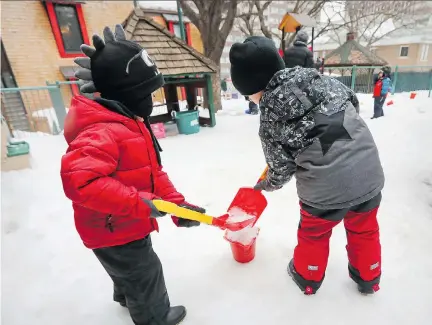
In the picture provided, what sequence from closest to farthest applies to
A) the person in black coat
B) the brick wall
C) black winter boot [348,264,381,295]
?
black winter boot [348,264,381,295] → the person in black coat → the brick wall

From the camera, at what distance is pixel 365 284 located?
1491 millimetres

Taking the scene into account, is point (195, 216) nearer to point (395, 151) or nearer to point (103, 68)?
point (103, 68)

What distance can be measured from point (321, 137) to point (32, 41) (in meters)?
11.4

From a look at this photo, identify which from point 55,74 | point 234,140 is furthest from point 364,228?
point 55,74

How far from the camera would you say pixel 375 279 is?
58.7 inches

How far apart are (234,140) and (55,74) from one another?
8517 mm

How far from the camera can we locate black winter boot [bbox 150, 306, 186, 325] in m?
1.38

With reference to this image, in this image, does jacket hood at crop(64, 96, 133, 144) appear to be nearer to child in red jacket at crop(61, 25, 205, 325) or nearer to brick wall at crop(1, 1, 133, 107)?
child in red jacket at crop(61, 25, 205, 325)

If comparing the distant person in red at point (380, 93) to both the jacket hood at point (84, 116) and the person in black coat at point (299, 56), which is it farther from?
the jacket hood at point (84, 116)

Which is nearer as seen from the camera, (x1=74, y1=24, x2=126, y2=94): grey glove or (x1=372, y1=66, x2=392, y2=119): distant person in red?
(x1=74, y1=24, x2=126, y2=94): grey glove

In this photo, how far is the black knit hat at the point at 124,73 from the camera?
1.08m

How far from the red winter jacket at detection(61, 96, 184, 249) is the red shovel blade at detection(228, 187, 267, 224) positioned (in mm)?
622

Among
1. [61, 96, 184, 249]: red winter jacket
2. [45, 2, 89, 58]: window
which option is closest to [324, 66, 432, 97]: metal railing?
[45, 2, 89, 58]: window

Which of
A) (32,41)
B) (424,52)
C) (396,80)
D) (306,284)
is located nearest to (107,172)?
(306,284)
